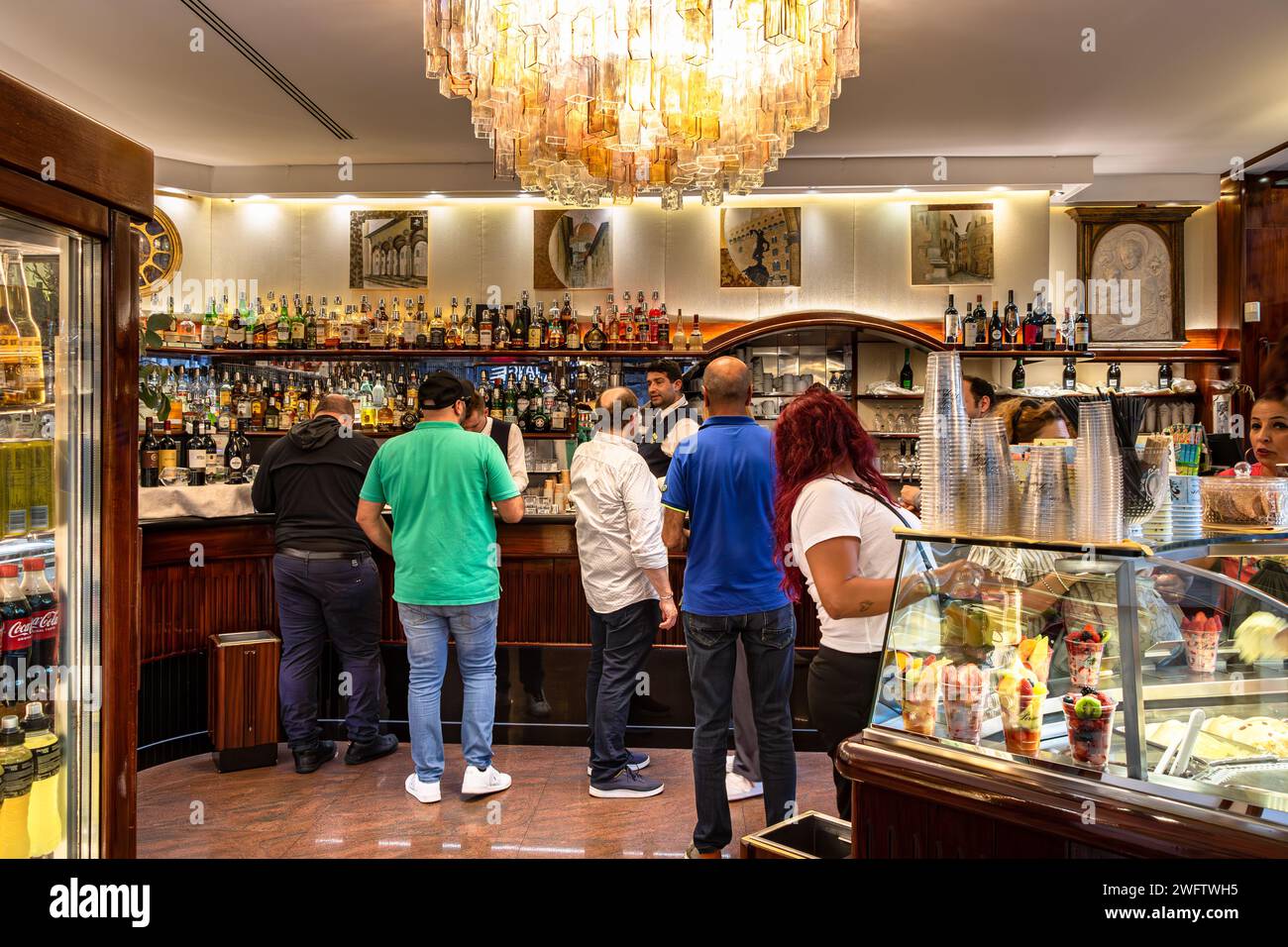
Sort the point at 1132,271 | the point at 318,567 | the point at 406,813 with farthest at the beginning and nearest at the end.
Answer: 1. the point at 1132,271
2. the point at 318,567
3. the point at 406,813

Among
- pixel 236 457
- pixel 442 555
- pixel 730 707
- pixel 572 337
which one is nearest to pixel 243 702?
pixel 442 555

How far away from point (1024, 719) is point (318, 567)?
3.32 m

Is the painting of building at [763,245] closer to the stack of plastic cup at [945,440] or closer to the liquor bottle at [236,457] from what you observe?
the liquor bottle at [236,457]

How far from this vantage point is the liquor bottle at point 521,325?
6520 mm

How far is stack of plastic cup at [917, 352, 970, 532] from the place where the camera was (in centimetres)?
177

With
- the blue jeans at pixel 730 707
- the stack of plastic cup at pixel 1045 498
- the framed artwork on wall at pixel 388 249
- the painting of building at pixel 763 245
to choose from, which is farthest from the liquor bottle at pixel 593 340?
the stack of plastic cup at pixel 1045 498

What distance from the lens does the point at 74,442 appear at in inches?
62.2

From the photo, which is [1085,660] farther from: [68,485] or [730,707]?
[68,485]

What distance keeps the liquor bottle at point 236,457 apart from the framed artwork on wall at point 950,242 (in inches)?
200

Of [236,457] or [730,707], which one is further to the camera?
[236,457]

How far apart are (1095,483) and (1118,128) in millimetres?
5320

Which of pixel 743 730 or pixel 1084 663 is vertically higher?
pixel 1084 663

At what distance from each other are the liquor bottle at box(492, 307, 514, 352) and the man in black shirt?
2307mm

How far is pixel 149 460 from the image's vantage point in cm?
568
